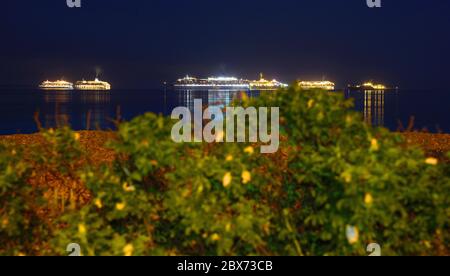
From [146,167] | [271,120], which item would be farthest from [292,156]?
[146,167]

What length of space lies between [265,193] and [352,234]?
112 cm

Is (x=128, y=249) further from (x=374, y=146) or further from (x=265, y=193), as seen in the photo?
(x=374, y=146)

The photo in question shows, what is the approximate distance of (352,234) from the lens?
360 cm

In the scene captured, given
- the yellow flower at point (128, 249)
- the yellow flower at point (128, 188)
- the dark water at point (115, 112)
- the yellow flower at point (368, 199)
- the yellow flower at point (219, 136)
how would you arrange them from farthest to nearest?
the dark water at point (115, 112) → the yellow flower at point (219, 136) → the yellow flower at point (128, 188) → the yellow flower at point (128, 249) → the yellow flower at point (368, 199)

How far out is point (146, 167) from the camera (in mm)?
3865

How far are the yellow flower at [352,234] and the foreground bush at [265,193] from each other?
2 cm

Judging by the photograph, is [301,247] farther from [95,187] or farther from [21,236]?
[21,236]

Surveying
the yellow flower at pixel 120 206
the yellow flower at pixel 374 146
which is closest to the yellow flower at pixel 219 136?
the yellow flower at pixel 120 206

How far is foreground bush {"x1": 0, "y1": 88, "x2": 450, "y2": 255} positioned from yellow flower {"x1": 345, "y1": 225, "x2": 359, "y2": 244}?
2 cm

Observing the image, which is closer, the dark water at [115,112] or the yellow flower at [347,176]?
the yellow flower at [347,176]

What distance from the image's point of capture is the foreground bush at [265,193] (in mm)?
3699

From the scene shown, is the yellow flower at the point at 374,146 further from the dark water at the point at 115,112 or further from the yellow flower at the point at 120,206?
the yellow flower at the point at 120,206
